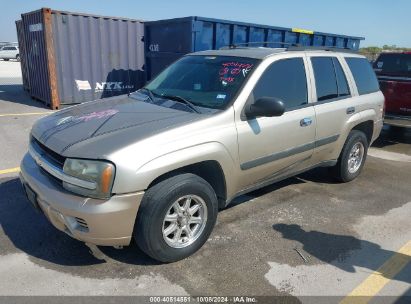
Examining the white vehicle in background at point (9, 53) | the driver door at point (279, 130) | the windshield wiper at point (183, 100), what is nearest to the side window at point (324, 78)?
the driver door at point (279, 130)

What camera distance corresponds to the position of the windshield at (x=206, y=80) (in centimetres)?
363

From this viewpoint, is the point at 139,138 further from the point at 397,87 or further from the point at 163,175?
the point at 397,87

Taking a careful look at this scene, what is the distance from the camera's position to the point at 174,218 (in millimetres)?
3152

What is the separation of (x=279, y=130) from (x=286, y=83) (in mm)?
553

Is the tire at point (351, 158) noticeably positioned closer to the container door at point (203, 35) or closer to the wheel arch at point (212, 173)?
the wheel arch at point (212, 173)

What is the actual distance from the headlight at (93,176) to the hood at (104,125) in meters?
0.07

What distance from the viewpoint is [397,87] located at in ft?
24.2

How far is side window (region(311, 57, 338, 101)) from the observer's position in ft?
14.5

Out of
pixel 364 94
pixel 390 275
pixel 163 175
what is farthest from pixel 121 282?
pixel 364 94

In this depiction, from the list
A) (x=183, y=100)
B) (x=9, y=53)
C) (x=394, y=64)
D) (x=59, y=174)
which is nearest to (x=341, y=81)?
(x=183, y=100)

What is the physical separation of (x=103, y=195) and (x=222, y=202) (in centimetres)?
129

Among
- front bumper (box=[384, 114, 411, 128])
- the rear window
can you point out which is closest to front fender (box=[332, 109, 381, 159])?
front bumper (box=[384, 114, 411, 128])

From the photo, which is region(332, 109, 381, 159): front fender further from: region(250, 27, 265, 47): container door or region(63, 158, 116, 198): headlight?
region(250, 27, 265, 47): container door

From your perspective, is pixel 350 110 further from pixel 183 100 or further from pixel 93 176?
pixel 93 176
